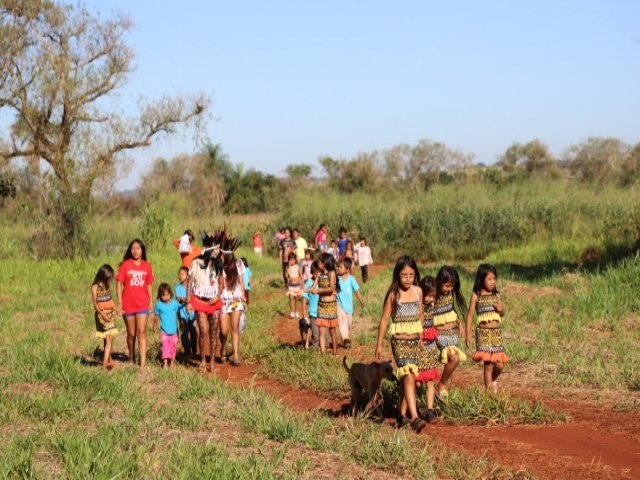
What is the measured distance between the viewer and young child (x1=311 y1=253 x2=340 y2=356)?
1169 cm

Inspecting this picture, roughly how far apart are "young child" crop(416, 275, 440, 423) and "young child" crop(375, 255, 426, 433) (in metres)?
0.16

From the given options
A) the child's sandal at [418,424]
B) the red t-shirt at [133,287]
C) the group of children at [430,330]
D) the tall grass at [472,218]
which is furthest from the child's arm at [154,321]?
the tall grass at [472,218]

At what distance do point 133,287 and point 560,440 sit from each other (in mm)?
6348

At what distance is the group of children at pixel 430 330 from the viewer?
7.78 metres

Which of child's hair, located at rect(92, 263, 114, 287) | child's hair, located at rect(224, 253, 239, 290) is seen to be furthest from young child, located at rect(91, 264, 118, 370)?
child's hair, located at rect(224, 253, 239, 290)

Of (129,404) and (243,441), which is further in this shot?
(129,404)

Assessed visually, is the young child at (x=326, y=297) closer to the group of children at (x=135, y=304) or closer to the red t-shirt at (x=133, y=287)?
the group of children at (x=135, y=304)

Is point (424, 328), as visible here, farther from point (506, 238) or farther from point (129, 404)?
point (506, 238)

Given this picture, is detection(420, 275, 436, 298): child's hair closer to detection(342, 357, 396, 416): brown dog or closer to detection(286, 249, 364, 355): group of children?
detection(342, 357, 396, 416): brown dog

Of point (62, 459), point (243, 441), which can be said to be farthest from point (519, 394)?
point (62, 459)

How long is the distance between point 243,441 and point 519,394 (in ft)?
12.7

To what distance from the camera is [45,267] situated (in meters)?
23.4

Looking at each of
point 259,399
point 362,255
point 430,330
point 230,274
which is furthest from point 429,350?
point 362,255

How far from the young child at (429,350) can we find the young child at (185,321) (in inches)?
186
